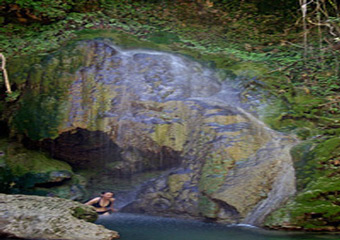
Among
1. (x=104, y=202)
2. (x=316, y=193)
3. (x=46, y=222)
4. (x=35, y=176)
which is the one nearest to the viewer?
(x=46, y=222)

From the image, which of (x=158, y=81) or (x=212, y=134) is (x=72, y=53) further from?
(x=212, y=134)

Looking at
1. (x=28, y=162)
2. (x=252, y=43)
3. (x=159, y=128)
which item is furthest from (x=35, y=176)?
(x=252, y=43)

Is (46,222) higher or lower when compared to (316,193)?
lower

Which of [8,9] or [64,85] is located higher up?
[8,9]

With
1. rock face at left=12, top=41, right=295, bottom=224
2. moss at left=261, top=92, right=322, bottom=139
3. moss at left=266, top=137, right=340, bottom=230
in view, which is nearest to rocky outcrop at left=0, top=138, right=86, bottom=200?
rock face at left=12, top=41, right=295, bottom=224

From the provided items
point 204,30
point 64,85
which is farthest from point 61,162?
point 204,30

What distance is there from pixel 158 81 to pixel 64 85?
1964 millimetres

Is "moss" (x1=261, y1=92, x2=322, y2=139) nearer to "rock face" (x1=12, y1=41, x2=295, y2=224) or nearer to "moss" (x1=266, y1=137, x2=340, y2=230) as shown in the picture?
"rock face" (x1=12, y1=41, x2=295, y2=224)

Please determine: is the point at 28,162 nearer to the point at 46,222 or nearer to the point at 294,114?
the point at 46,222

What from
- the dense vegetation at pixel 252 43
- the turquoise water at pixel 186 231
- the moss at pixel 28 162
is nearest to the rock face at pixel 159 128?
the moss at pixel 28 162

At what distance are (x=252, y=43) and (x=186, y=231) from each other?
6.21 m

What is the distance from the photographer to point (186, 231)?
17.4 ft

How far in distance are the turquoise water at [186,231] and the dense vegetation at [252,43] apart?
1.28 feet

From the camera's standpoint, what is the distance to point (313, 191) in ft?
17.3
